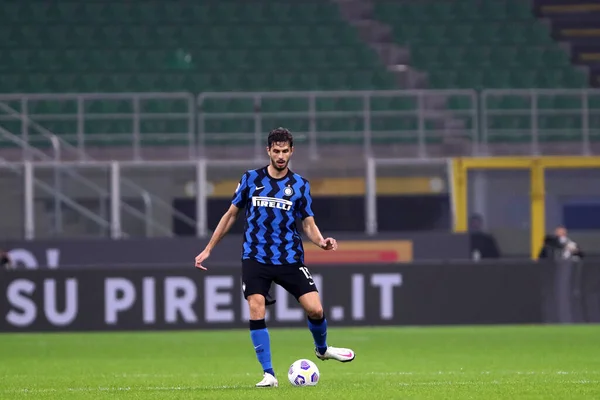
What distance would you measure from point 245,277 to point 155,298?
9.13 m

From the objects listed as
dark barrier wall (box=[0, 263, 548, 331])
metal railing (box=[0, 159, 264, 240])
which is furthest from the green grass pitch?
metal railing (box=[0, 159, 264, 240])

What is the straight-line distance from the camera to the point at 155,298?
60.6 feet

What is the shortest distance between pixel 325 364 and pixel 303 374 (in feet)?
12.4

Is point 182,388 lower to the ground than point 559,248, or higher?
lower

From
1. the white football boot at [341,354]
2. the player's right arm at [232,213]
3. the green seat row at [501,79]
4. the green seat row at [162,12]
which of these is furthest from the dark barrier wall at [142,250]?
the player's right arm at [232,213]

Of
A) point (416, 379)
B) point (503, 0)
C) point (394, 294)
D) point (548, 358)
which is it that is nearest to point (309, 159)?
point (394, 294)

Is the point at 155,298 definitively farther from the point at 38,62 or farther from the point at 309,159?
the point at 38,62

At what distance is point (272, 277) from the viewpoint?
377 inches

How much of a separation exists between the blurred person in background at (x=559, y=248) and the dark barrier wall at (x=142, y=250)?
1.46 metres

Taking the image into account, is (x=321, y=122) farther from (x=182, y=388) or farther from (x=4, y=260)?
(x=182, y=388)

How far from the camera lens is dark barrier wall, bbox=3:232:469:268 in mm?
21547

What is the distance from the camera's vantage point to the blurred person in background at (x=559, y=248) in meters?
21.9

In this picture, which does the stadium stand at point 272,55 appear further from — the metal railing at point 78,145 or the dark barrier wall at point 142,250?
the dark barrier wall at point 142,250

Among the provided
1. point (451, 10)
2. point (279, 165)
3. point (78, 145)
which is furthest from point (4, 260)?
point (279, 165)
